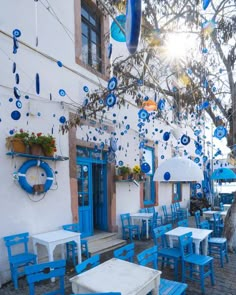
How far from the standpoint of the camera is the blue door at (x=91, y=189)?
6367mm

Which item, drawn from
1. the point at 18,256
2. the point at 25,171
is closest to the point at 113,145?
the point at 25,171

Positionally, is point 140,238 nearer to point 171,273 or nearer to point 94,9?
point 171,273

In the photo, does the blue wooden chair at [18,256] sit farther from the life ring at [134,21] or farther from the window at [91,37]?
the window at [91,37]

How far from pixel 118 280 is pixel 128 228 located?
15.0 feet

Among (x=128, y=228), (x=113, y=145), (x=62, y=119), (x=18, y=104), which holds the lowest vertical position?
(x=128, y=228)

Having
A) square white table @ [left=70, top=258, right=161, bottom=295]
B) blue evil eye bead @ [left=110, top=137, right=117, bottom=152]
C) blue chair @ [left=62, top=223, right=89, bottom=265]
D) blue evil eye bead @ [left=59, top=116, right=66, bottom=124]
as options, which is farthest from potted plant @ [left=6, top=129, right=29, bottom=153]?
blue evil eye bead @ [left=110, top=137, right=117, bottom=152]

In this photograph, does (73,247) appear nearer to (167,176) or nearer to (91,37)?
(167,176)

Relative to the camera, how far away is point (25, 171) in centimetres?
478

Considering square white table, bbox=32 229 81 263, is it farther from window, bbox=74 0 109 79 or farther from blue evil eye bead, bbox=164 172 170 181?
window, bbox=74 0 109 79

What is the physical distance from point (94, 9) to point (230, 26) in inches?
153

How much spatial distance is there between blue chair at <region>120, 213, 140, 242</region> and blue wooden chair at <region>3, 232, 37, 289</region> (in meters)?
3.07

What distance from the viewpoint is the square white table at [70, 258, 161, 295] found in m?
2.51

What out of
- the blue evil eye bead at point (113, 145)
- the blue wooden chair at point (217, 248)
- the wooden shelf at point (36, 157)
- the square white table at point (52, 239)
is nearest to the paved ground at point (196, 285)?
the blue wooden chair at point (217, 248)

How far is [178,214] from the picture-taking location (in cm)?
1032
